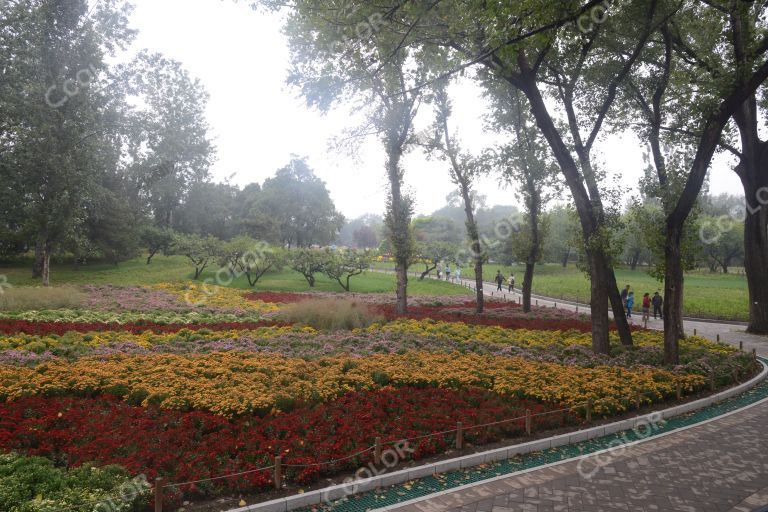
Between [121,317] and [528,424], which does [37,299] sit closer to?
[121,317]

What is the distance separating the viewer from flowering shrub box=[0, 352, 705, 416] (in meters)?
9.16

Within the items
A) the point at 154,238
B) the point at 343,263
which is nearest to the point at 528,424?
the point at 343,263

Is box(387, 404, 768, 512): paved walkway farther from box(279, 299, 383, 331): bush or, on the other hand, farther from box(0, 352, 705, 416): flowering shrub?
box(279, 299, 383, 331): bush

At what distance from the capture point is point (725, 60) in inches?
642

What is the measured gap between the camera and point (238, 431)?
26.1 ft

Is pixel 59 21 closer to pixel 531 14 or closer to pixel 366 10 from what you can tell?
pixel 366 10

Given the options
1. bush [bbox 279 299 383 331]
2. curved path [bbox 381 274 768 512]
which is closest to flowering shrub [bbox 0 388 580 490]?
curved path [bbox 381 274 768 512]

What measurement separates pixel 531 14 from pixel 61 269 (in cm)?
4404

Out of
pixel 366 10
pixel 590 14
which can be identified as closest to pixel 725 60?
pixel 590 14

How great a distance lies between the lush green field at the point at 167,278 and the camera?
117ft

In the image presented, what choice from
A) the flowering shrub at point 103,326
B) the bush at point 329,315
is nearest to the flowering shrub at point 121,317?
the flowering shrub at point 103,326

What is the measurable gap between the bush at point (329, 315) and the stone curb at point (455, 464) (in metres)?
10.4

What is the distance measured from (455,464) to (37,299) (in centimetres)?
2029

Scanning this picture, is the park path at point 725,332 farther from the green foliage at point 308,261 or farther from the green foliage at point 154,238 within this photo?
the green foliage at point 154,238
